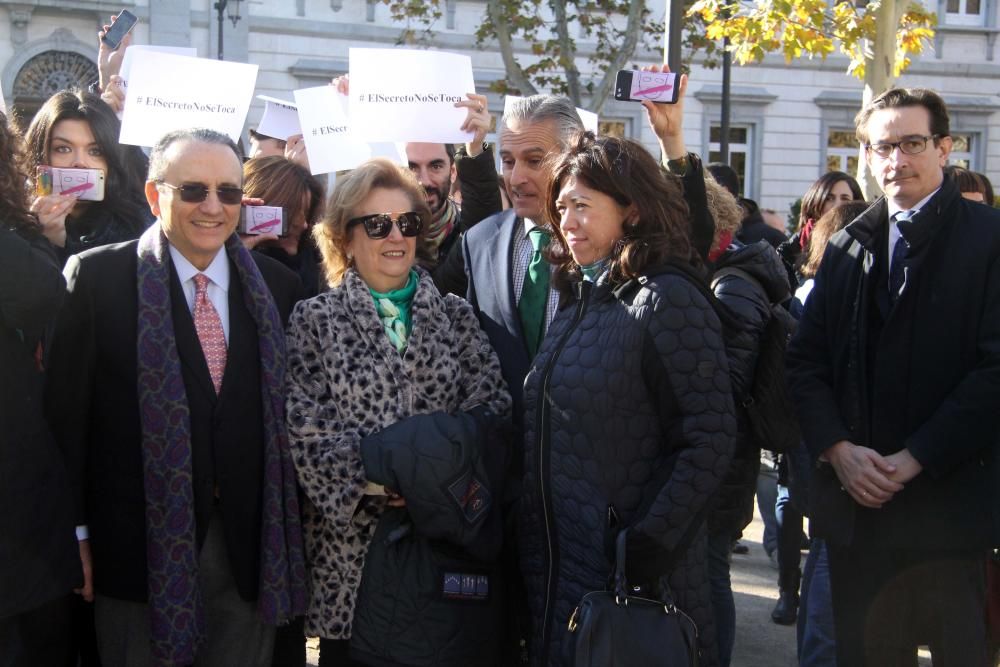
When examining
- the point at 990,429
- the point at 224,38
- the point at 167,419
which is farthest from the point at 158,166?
the point at 224,38

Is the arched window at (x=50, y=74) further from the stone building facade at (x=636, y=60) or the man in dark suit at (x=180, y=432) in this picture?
the man in dark suit at (x=180, y=432)

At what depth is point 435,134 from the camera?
4609 mm

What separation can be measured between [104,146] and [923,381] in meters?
3.12

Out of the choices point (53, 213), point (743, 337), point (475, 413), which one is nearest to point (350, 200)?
point (475, 413)

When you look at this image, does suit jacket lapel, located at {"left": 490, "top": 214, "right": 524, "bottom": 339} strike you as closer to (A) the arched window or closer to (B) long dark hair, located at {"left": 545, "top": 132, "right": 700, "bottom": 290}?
(B) long dark hair, located at {"left": 545, "top": 132, "right": 700, "bottom": 290}

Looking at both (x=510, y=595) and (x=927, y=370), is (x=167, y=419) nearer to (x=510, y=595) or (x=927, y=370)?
(x=510, y=595)

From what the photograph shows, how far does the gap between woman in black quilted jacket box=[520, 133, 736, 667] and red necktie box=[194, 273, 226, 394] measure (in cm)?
91

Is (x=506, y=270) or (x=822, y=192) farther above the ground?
(x=822, y=192)

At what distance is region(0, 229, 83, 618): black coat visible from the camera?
9.62ft

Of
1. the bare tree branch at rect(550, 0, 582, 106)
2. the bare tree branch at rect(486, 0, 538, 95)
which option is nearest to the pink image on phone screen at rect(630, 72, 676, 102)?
the bare tree branch at rect(486, 0, 538, 95)

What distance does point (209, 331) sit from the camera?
3.27m

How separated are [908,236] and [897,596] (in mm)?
1172

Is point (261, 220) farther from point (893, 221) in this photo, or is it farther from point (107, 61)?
point (893, 221)

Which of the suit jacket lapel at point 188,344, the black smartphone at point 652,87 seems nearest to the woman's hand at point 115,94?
the suit jacket lapel at point 188,344
